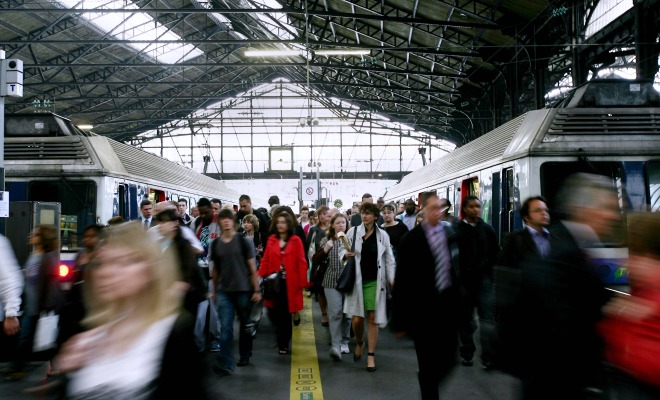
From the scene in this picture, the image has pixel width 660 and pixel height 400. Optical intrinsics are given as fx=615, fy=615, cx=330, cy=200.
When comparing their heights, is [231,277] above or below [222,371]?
above

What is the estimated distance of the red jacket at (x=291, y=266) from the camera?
719 centimetres

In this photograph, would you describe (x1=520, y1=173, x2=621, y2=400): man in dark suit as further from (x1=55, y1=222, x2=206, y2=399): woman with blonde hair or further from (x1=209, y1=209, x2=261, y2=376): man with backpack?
(x1=209, y1=209, x2=261, y2=376): man with backpack

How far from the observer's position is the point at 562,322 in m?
2.71

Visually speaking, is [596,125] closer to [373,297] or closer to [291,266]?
[373,297]

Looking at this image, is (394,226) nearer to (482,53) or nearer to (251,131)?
(482,53)

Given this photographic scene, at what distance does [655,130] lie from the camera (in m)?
7.61

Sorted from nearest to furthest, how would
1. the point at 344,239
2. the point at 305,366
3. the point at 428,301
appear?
the point at 428,301 < the point at 305,366 < the point at 344,239

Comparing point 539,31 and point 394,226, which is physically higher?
point 539,31

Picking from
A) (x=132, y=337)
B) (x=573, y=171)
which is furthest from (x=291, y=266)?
(x=132, y=337)

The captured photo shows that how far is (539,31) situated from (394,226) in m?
11.6

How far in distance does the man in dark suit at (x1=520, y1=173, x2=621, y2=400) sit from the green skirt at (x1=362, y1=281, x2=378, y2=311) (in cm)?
383

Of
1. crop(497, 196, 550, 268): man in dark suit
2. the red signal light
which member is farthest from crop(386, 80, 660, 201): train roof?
the red signal light

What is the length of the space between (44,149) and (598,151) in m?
7.80

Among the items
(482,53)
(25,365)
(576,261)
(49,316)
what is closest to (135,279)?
(576,261)
